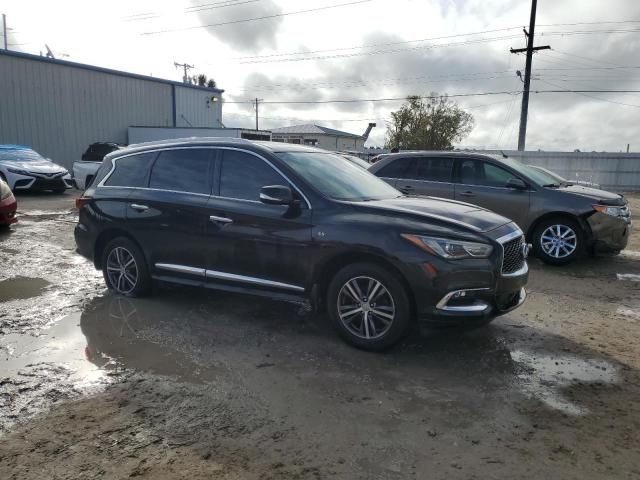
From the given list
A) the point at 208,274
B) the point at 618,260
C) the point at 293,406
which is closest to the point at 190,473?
the point at 293,406

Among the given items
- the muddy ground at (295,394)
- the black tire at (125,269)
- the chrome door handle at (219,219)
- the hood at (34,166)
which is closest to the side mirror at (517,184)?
the muddy ground at (295,394)

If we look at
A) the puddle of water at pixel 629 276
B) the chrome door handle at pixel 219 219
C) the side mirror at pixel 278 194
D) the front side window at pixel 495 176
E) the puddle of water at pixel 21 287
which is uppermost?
the front side window at pixel 495 176

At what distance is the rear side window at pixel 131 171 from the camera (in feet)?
19.0

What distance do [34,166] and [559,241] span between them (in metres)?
15.8

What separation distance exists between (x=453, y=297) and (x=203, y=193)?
2732 mm

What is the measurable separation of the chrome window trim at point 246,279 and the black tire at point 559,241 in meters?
5.09

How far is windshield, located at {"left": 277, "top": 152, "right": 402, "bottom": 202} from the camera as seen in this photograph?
188 inches

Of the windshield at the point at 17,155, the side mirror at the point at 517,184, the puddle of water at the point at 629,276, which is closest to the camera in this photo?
the puddle of water at the point at 629,276

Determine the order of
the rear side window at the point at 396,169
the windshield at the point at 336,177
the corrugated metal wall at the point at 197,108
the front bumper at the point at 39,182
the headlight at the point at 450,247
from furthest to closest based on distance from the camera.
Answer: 1. the corrugated metal wall at the point at 197,108
2. the front bumper at the point at 39,182
3. the rear side window at the point at 396,169
4. the windshield at the point at 336,177
5. the headlight at the point at 450,247

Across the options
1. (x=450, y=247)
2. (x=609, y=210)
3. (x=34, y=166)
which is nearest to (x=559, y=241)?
(x=609, y=210)

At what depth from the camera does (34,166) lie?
651 inches

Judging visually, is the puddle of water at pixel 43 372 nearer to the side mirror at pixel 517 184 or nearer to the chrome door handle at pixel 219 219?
the chrome door handle at pixel 219 219

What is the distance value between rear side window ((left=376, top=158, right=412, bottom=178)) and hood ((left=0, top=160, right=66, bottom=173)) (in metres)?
12.3

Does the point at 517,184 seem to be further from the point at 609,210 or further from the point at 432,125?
the point at 432,125
